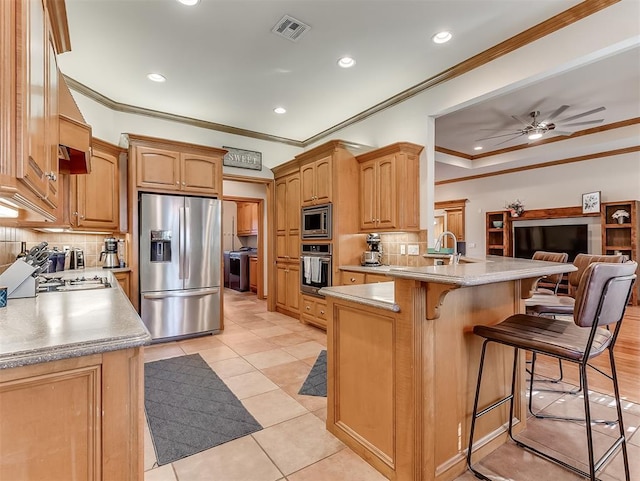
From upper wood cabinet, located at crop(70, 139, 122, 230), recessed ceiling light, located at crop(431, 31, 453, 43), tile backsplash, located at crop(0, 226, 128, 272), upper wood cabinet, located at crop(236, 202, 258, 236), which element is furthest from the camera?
upper wood cabinet, located at crop(236, 202, 258, 236)

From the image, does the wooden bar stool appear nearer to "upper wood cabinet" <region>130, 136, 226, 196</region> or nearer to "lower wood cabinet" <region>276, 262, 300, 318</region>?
"lower wood cabinet" <region>276, 262, 300, 318</region>

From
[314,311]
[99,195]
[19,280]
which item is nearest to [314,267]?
[314,311]

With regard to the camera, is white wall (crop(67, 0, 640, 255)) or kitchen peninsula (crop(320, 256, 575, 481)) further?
white wall (crop(67, 0, 640, 255))

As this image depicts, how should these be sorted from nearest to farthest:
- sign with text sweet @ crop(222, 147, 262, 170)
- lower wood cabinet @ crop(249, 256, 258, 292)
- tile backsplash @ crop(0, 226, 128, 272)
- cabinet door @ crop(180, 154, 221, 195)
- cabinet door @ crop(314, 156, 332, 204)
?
tile backsplash @ crop(0, 226, 128, 272)
cabinet door @ crop(180, 154, 221, 195)
cabinet door @ crop(314, 156, 332, 204)
sign with text sweet @ crop(222, 147, 262, 170)
lower wood cabinet @ crop(249, 256, 258, 292)

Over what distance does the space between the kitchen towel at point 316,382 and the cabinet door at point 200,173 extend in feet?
8.69

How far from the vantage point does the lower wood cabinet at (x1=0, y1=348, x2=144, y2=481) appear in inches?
35.5

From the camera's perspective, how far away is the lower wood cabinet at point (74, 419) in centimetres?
90

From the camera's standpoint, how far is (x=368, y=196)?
4.23 metres

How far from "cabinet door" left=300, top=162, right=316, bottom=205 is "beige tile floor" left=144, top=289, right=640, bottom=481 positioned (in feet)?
7.60

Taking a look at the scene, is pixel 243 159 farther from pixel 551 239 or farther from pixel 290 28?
pixel 551 239

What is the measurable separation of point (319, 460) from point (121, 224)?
3551 mm

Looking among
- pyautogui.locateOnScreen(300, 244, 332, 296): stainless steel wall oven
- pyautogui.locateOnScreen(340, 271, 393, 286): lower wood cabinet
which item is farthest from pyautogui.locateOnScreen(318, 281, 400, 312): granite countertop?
pyautogui.locateOnScreen(300, 244, 332, 296): stainless steel wall oven

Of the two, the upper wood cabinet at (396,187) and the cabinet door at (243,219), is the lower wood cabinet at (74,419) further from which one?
the cabinet door at (243,219)

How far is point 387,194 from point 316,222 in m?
1.09
